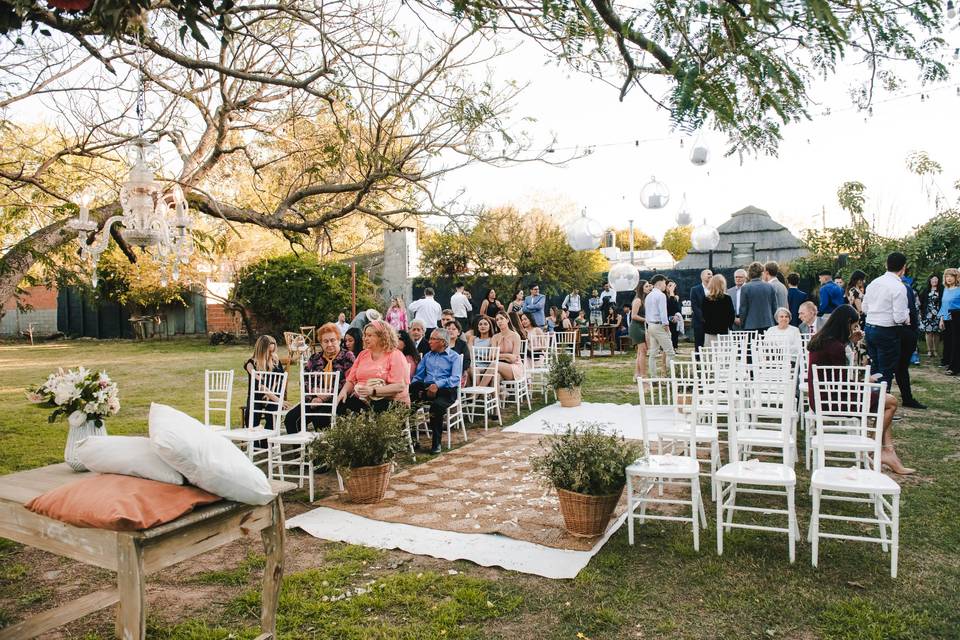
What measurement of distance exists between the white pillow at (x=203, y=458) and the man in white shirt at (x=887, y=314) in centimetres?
699

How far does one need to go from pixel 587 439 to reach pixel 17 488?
2.98 metres

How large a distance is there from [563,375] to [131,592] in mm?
7098

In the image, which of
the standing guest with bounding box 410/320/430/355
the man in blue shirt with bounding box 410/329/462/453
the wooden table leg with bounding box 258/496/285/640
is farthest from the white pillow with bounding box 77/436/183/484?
the standing guest with bounding box 410/320/430/355

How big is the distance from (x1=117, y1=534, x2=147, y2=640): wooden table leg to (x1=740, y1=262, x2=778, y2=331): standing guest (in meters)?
8.13

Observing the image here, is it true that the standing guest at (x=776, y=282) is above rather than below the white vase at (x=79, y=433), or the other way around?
above

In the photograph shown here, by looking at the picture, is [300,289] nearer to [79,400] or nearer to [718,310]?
[718,310]

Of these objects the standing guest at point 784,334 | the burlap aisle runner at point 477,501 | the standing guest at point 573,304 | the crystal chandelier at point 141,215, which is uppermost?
the crystal chandelier at point 141,215

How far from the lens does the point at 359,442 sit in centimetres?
485

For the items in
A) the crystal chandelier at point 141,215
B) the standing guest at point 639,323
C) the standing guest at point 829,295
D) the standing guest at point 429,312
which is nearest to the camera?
the crystal chandelier at point 141,215

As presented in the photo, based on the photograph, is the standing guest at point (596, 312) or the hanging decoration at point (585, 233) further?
the standing guest at point (596, 312)

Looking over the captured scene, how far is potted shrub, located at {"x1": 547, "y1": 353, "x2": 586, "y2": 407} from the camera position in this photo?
8.93m

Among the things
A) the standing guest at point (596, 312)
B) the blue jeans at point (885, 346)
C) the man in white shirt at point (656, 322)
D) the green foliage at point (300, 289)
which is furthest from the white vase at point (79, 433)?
the green foliage at point (300, 289)

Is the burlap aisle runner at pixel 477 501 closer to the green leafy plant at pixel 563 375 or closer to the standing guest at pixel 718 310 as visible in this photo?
the green leafy plant at pixel 563 375

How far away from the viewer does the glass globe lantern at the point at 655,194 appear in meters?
8.57
